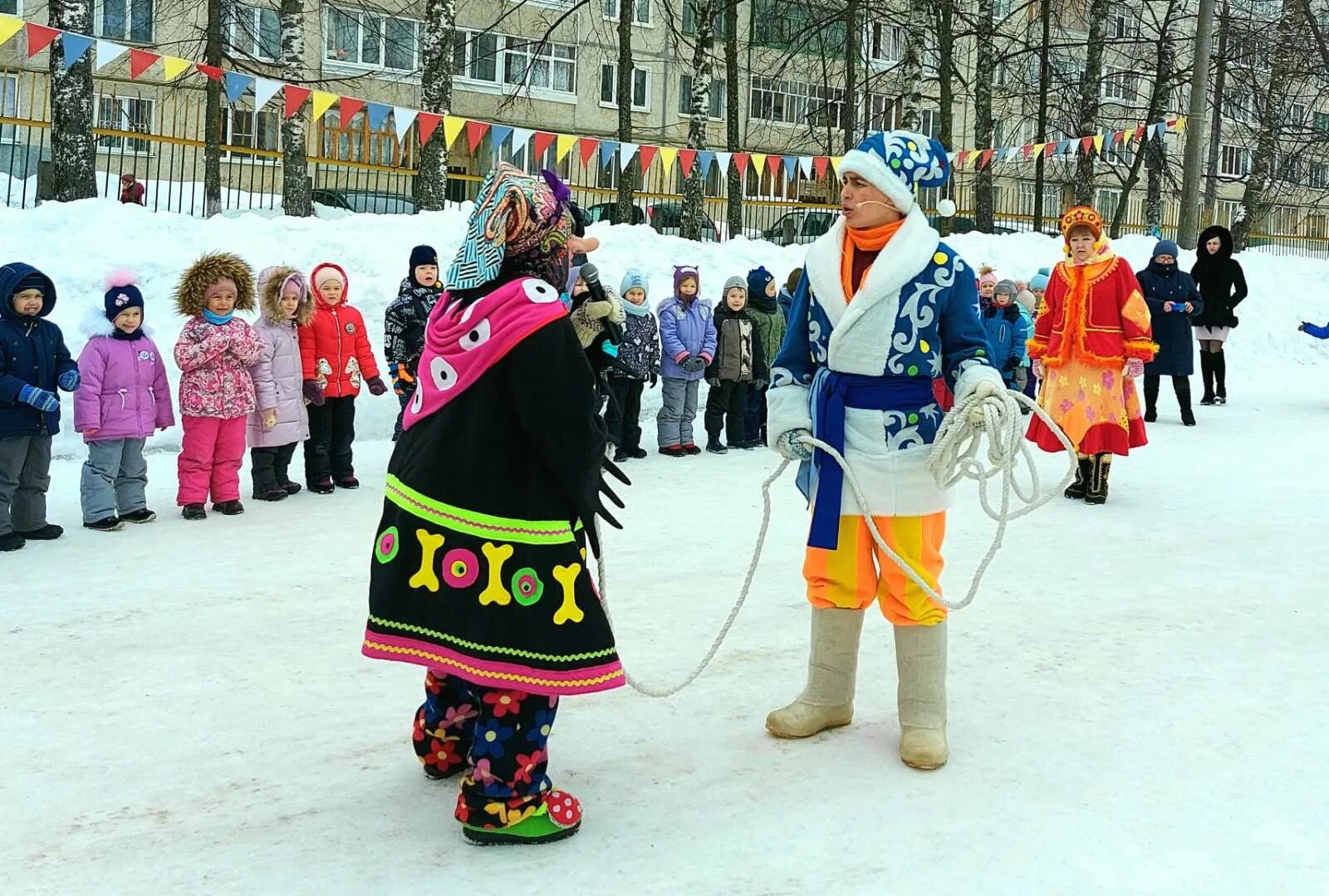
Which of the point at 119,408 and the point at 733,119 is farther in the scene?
the point at 733,119

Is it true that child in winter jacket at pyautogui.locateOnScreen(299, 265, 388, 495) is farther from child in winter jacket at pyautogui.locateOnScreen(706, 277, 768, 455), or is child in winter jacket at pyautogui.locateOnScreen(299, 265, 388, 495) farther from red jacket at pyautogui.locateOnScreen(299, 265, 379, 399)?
child in winter jacket at pyautogui.locateOnScreen(706, 277, 768, 455)

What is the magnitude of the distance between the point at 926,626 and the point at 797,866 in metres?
1.07

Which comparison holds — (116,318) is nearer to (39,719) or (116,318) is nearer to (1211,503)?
(39,719)

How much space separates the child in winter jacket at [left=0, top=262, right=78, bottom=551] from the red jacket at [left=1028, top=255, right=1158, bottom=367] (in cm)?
609

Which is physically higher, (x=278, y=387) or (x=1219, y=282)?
(x=1219, y=282)

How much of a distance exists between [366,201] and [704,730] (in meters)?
17.2

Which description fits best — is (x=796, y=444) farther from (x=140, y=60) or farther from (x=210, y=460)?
(x=140, y=60)

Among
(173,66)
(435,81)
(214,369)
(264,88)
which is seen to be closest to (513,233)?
(214,369)

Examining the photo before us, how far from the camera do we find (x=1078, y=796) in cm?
369

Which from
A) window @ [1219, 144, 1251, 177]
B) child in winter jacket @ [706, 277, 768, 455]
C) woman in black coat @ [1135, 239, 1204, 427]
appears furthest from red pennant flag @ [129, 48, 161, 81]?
window @ [1219, 144, 1251, 177]

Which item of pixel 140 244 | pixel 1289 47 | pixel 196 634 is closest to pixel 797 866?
Result: pixel 196 634

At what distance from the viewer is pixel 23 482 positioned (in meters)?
6.87

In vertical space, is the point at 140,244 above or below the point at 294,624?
above

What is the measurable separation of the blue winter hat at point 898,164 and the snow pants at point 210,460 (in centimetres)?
498
